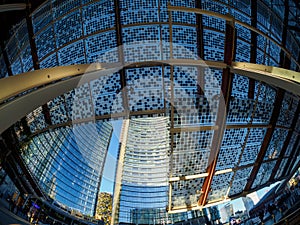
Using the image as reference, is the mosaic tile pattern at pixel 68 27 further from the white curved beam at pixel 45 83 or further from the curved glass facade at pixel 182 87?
the white curved beam at pixel 45 83

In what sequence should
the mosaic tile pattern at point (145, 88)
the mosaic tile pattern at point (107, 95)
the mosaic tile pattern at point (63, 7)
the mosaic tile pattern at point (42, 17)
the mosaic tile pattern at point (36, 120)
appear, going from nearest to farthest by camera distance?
the mosaic tile pattern at point (42, 17)
the mosaic tile pattern at point (63, 7)
the mosaic tile pattern at point (36, 120)
the mosaic tile pattern at point (145, 88)
the mosaic tile pattern at point (107, 95)

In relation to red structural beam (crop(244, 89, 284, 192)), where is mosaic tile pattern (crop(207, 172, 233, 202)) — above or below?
below

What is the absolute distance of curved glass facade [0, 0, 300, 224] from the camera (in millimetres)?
14891

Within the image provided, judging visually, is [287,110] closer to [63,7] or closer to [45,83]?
[63,7]

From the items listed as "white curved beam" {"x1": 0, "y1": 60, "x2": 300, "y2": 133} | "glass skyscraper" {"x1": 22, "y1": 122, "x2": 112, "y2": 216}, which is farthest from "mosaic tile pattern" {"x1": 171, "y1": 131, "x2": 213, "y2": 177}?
"white curved beam" {"x1": 0, "y1": 60, "x2": 300, "y2": 133}

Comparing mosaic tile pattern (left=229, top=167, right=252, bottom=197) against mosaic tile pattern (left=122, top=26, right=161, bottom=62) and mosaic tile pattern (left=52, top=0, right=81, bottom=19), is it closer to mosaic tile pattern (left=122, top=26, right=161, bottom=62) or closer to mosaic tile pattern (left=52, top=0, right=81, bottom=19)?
mosaic tile pattern (left=122, top=26, right=161, bottom=62)

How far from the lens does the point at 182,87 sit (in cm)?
1747

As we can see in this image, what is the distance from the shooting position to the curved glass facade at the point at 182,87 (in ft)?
48.9

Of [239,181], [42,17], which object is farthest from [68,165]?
[42,17]

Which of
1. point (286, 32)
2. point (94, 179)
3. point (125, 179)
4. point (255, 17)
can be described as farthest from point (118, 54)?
point (125, 179)

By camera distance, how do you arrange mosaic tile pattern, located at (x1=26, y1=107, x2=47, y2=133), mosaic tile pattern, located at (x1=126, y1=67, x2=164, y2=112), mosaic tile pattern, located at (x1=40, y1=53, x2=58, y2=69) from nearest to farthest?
mosaic tile pattern, located at (x1=40, y1=53, x2=58, y2=69) → mosaic tile pattern, located at (x1=26, y1=107, x2=47, y2=133) → mosaic tile pattern, located at (x1=126, y1=67, x2=164, y2=112)

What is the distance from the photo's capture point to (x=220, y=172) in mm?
21094

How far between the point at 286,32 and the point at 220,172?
480 inches

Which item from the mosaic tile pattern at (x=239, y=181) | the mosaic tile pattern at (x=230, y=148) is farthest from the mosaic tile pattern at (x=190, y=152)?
the mosaic tile pattern at (x=239, y=181)
